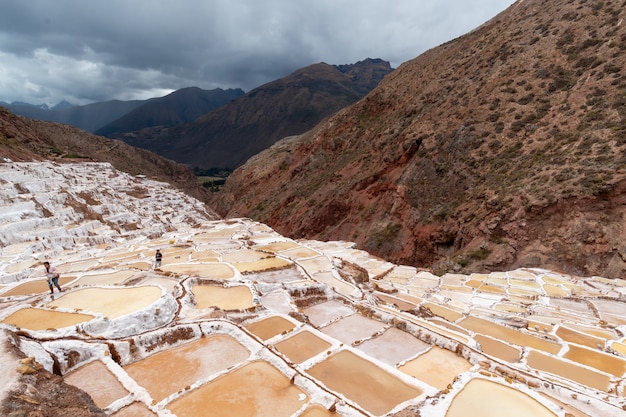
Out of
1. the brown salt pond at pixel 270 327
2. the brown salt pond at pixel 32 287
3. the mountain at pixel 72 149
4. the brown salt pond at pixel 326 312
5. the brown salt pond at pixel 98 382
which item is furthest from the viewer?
the mountain at pixel 72 149

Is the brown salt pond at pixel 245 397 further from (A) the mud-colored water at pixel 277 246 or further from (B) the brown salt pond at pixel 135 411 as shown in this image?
(A) the mud-colored water at pixel 277 246

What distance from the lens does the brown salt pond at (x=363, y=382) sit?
6398 mm

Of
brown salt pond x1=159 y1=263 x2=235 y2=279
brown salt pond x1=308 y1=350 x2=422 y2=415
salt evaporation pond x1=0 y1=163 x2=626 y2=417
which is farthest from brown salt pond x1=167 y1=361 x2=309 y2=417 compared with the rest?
brown salt pond x1=159 y1=263 x2=235 y2=279

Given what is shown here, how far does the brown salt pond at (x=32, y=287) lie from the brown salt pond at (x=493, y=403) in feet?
47.3

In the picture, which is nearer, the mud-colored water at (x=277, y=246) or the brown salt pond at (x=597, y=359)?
the brown salt pond at (x=597, y=359)

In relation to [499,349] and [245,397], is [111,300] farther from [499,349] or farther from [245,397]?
[499,349]

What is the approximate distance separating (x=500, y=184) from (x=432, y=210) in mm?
6304

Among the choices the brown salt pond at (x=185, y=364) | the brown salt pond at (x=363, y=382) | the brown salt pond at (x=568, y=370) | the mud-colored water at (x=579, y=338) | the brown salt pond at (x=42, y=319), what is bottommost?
the mud-colored water at (x=579, y=338)

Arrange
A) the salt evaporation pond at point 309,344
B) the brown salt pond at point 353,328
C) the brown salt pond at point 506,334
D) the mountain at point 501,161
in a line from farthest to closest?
1. the mountain at point 501,161
2. the brown salt pond at point 506,334
3. the brown salt pond at point 353,328
4. the salt evaporation pond at point 309,344

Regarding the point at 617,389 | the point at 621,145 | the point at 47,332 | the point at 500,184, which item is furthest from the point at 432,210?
the point at 47,332

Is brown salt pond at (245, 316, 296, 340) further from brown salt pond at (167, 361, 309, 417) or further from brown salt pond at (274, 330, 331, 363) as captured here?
brown salt pond at (167, 361, 309, 417)

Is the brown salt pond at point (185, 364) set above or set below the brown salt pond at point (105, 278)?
below

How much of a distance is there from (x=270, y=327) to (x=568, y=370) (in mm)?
8660

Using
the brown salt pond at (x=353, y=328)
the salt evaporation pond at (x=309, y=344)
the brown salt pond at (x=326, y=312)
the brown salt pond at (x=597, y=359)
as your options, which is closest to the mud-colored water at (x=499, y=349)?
the salt evaporation pond at (x=309, y=344)
